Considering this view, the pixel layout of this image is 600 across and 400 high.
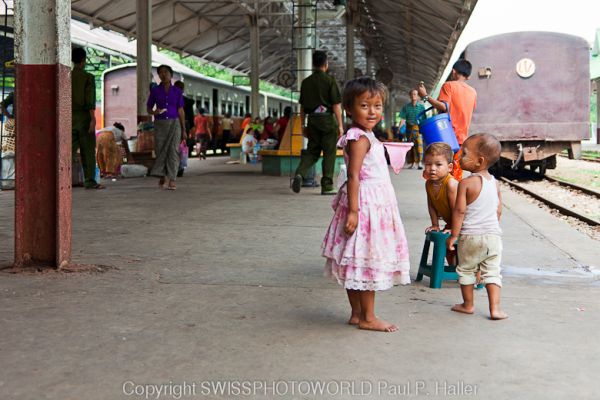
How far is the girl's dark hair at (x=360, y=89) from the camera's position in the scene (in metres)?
3.55

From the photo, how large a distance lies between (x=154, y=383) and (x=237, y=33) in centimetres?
3026

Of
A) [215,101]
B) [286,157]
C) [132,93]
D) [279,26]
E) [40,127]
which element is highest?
[279,26]

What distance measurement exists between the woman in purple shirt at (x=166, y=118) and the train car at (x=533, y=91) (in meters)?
6.61

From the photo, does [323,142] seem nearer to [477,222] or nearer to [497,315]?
[477,222]

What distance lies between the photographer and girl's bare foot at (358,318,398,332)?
11.3 feet

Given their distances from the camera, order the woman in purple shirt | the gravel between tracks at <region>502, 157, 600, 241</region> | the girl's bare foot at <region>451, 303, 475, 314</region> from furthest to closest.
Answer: the woman in purple shirt, the gravel between tracks at <region>502, 157, 600, 241</region>, the girl's bare foot at <region>451, 303, 475, 314</region>

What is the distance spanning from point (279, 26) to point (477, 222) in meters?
26.8

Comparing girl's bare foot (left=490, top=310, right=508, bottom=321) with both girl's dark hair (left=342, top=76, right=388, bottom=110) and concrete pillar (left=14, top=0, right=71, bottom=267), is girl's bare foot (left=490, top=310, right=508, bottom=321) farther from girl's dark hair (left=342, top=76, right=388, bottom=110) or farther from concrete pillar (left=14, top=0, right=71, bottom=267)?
concrete pillar (left=14, top=0, right=71, bottom=267)

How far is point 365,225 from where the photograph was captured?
3.47 meters

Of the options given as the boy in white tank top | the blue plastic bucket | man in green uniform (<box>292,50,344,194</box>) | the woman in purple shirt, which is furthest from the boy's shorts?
the woman in purple shirt

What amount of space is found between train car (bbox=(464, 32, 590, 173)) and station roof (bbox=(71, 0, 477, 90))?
79.3 inches

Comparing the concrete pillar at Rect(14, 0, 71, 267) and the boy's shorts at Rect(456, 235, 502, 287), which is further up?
the concrete pillar at Rect(14, 0, 71, 267)

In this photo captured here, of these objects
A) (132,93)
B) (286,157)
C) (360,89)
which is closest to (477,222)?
(360,89)

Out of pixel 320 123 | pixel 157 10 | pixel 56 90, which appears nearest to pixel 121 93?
pixel 157 10
